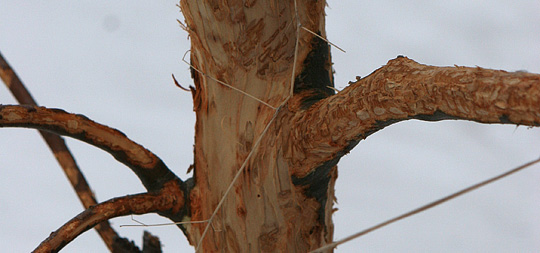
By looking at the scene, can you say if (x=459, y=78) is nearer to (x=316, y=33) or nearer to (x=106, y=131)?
(x=316, y=33)

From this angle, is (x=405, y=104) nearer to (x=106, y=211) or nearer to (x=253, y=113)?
(x=253, y=113)

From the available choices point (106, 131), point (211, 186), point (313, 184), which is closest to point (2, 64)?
point (106, 131)

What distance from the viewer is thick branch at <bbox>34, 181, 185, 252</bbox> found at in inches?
27.6

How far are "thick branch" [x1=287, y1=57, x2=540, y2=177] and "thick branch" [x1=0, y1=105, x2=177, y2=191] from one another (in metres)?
0.21

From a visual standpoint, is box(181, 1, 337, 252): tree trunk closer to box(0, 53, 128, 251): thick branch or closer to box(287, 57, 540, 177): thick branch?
box(287, 57, 540, 177): thick branch

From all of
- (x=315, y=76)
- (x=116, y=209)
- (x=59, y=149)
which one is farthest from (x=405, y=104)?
(x=59, y=149)

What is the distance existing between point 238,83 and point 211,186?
5.8 inches

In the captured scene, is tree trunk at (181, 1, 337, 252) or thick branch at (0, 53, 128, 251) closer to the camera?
tree trunk at (181, 1, 337, 252)

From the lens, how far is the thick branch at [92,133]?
0.71 m

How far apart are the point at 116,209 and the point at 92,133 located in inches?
4.1

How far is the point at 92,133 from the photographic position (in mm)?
754

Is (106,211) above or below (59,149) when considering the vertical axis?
below

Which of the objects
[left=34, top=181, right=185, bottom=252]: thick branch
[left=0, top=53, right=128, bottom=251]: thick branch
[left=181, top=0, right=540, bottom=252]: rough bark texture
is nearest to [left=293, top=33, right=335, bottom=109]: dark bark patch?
[left=181, top=0, right=540, bottom=252]: rough bark texture

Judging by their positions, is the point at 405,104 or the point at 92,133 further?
the point at 92,133
